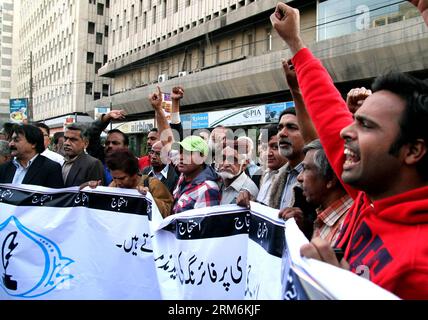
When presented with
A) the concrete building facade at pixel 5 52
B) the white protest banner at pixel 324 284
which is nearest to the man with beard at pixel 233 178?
the white protest banner at pixel 324 284

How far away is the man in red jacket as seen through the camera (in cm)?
137

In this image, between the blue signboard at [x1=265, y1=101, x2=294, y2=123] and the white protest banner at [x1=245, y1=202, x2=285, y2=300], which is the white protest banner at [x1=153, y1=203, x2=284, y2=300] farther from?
the blue signboard at [x1=265, y1=101, x2=294, y2=123]

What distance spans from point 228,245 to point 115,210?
4.11 ft

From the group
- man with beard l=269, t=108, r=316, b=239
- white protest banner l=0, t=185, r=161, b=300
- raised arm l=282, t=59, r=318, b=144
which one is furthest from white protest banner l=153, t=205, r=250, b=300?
raised arm l=282, t=59, r=318, b=144

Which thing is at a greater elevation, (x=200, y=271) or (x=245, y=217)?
(x=245, y=217)

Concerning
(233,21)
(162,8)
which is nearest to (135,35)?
(162,8)

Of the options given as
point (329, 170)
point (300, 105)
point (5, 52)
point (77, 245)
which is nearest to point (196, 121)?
point (77, 245)

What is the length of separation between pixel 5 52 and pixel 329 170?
311ft

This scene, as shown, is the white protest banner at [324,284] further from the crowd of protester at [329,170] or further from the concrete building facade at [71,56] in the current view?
the concrete building facade at [71,56]

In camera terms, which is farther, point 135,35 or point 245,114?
point 135,35

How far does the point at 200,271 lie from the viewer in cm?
308

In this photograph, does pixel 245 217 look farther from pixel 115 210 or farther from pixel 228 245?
pixel 115 210

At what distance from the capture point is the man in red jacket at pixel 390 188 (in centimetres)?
137
